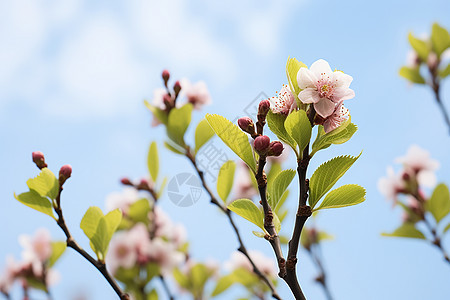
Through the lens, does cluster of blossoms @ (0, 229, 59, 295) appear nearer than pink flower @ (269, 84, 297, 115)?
No

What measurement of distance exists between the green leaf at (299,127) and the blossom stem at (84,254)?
0.56 m

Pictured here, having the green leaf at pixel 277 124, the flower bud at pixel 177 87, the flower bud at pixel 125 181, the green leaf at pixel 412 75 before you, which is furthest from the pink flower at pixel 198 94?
the green leaf at pixel 412 75

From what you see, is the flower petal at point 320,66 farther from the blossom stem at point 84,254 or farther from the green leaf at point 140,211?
the green leaf at point 140,211

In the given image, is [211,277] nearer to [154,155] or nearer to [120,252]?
[120,252]

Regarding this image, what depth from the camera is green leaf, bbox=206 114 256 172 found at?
812mm

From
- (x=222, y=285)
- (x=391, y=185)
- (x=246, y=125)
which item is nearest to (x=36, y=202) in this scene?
(x=246, y=125)

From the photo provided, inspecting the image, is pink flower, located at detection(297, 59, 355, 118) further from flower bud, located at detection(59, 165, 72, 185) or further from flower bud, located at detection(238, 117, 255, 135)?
flower bud, located at detection(59, 165, 72, 185)

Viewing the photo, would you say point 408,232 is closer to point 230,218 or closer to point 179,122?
point 230,218

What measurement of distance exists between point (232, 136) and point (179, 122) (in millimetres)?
815

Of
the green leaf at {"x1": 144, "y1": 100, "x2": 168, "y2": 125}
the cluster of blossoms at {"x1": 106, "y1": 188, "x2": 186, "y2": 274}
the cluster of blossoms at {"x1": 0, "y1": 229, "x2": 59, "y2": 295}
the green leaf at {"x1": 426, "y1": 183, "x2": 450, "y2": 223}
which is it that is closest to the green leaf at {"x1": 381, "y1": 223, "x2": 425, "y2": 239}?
the green leaf at {"x1": 426, "y1": 183, "x2": 450, "y2": 223}

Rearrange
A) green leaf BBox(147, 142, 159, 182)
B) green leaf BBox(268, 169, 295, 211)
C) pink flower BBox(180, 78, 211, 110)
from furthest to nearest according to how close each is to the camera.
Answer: pink flower BBox(180, 78, 211, 110) → green leaf BBox(147, 142, 159, 182) → green leaf BBox(268, 169, 295, 211)

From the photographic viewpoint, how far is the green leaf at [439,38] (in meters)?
2.54

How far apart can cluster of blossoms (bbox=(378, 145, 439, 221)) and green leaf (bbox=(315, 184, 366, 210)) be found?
5.50ft

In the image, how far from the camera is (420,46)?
8.68ft
